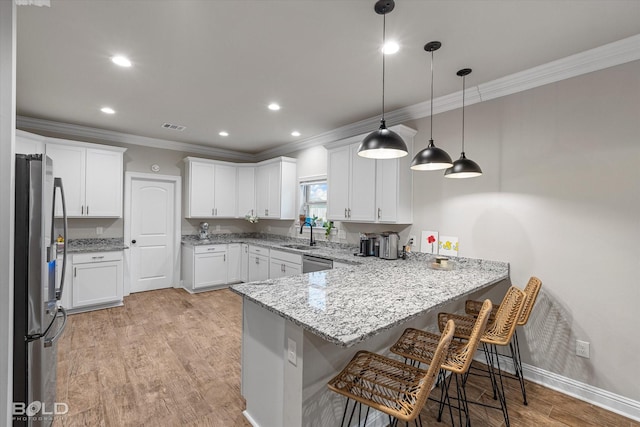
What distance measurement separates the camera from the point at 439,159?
7.38 ft

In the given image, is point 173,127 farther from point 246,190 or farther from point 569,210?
point 569,210

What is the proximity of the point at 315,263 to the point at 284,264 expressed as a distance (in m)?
0.74

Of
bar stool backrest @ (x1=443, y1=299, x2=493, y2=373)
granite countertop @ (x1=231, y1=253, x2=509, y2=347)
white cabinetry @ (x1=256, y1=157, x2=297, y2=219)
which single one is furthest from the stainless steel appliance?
Answer: white cabinetry @ (x1=256, y1=157, x2=297, y2=219)

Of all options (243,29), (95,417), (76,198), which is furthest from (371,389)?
(76,198)

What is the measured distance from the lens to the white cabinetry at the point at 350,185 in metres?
3.70

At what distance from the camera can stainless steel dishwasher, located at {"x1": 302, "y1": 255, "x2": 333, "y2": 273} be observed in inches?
148

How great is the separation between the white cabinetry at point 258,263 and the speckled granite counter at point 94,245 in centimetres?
193

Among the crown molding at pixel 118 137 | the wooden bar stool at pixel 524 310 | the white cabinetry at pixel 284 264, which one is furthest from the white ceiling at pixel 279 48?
the white cabinetry at pixel 284 264

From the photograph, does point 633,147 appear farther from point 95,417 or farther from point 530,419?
point 95,417

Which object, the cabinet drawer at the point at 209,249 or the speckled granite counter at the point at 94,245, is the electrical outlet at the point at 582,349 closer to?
the cabinet drawer at the point at 209,249

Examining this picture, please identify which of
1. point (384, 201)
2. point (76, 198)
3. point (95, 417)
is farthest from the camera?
point (76, 198)

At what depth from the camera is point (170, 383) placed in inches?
97.0

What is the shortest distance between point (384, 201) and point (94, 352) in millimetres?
3461

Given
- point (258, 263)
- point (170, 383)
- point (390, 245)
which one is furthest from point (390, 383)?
point (258, 263)
